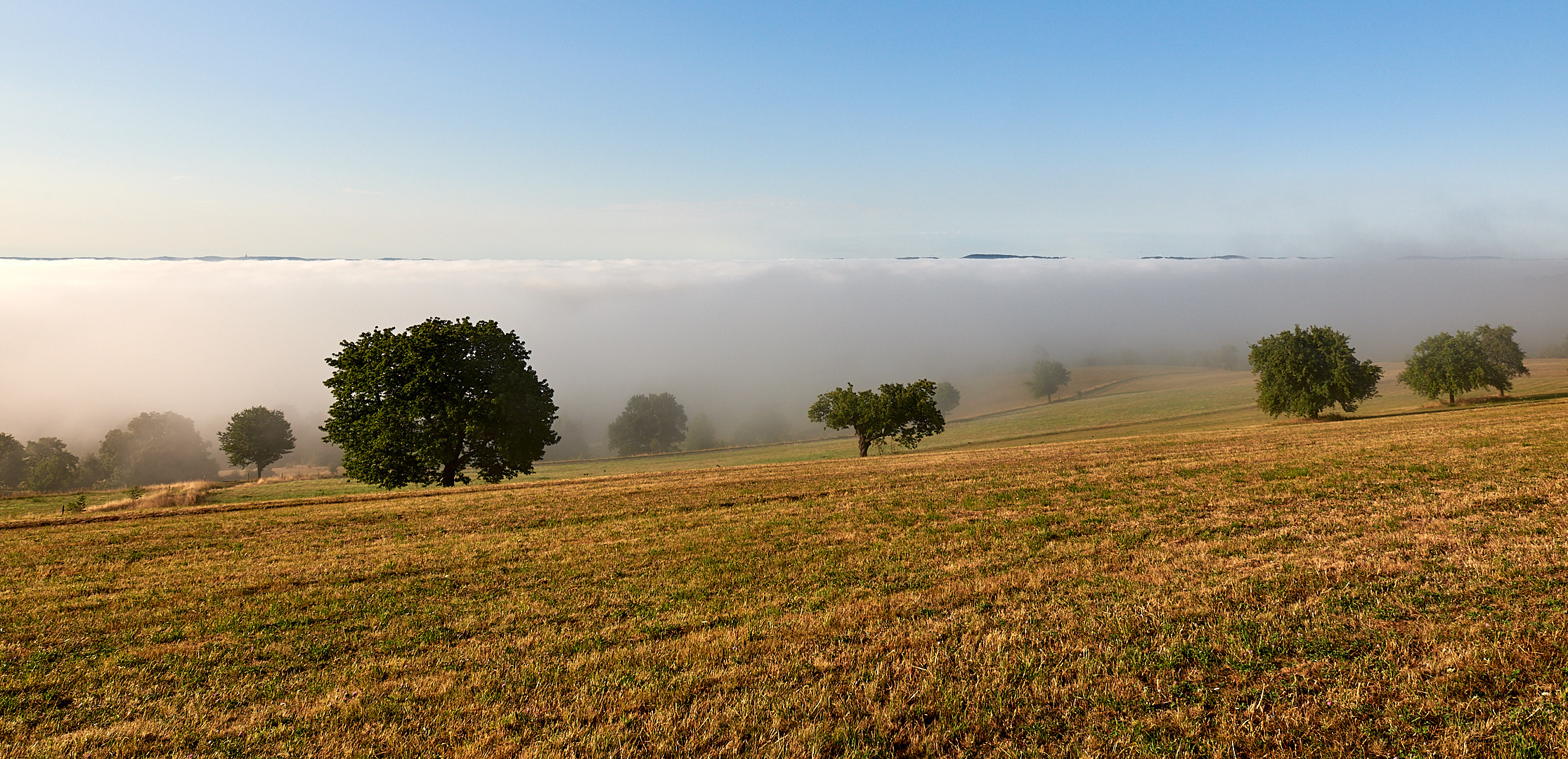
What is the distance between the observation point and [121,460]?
116m

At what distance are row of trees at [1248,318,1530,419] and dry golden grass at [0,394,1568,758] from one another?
60848mm

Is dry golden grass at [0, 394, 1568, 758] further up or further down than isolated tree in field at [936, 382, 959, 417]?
further up

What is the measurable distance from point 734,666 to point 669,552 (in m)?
8.57

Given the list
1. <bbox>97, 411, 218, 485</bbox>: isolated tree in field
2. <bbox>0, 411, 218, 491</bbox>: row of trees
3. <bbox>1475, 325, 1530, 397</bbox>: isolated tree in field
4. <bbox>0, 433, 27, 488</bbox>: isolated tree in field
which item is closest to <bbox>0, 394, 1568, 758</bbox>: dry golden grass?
<bbox>1475, 325, 1530, 397</bbox>: isolated tree in field

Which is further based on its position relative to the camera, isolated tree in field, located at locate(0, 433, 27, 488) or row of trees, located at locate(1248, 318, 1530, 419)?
isolated tree in field, located at locate(0, 433, 27, 488)

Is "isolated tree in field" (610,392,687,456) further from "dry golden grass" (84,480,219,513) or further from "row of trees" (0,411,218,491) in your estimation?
"dry golden grass" (84,480,219,513)

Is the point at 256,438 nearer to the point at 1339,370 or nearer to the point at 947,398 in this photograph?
the point at 1339,370

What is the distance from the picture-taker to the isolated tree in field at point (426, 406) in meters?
43.7

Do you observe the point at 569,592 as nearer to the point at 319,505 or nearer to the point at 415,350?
the point at 319,505

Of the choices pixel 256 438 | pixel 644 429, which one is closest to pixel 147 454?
pixel 256 438

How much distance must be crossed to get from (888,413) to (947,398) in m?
110

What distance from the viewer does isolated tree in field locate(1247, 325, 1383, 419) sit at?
2852 inches

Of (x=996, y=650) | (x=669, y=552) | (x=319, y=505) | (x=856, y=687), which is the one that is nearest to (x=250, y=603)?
(x=669, y=552)

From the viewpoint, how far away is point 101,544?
67.1 ft
